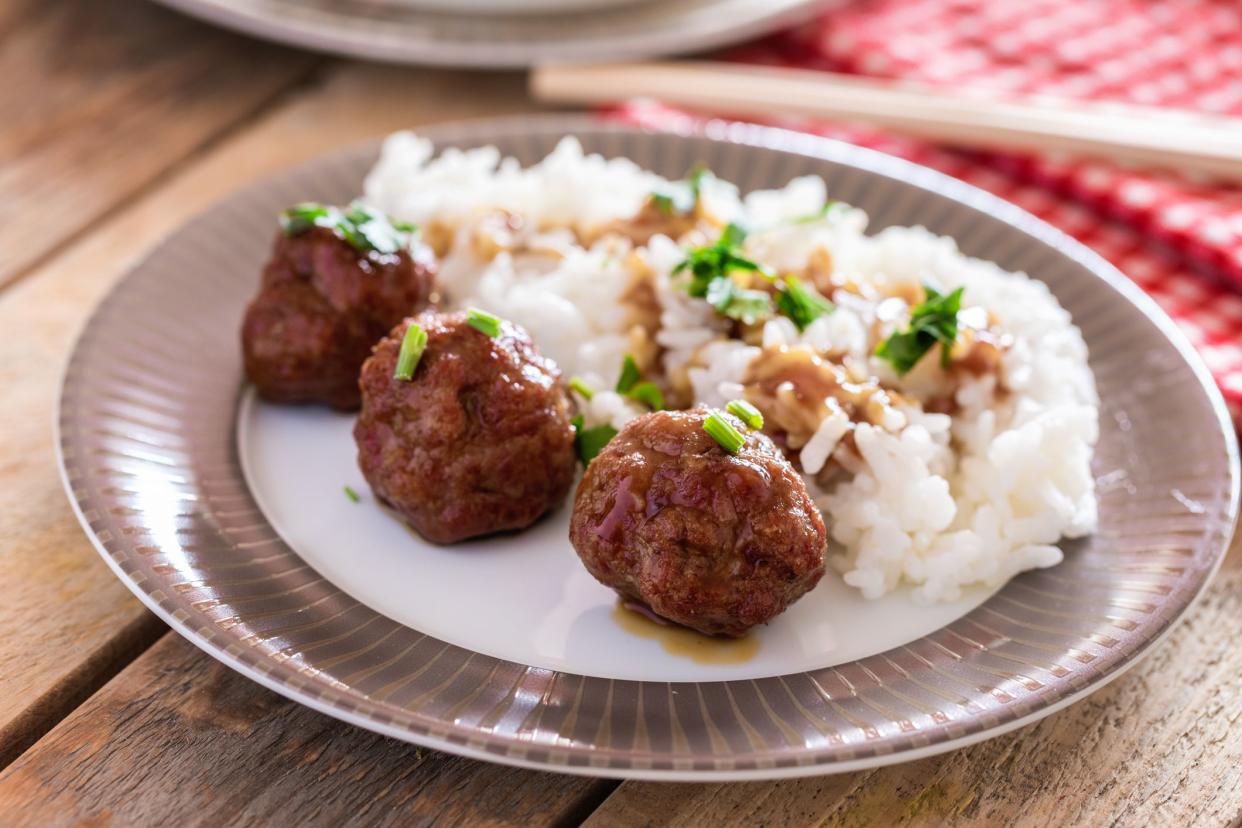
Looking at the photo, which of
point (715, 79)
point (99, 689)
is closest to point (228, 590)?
point (99, 689)

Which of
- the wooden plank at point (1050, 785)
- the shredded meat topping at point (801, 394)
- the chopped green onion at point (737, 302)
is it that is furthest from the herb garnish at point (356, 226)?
the wooden plank at point (1050, 785)

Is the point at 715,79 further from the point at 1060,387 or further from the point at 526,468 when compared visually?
the point at 526,468

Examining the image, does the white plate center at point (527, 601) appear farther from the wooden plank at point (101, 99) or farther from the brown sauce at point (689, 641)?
the wooden plank at point (101, 99)

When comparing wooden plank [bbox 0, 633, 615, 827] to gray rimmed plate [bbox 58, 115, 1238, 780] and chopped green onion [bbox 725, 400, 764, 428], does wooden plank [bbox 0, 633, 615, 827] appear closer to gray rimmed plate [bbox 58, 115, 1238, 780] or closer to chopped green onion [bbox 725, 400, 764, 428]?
gray rimmed plate [bbox 58, 115, 1238, 780]

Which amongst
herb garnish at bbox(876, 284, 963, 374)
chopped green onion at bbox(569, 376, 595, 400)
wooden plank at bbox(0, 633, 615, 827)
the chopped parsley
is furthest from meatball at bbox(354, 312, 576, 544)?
herb garnish at bbox(876, 284, 963, 374)

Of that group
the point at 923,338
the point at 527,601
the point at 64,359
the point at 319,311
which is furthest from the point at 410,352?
the point at 64,359

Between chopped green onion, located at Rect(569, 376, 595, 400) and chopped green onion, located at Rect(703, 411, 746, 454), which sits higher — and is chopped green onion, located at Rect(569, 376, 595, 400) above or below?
below
